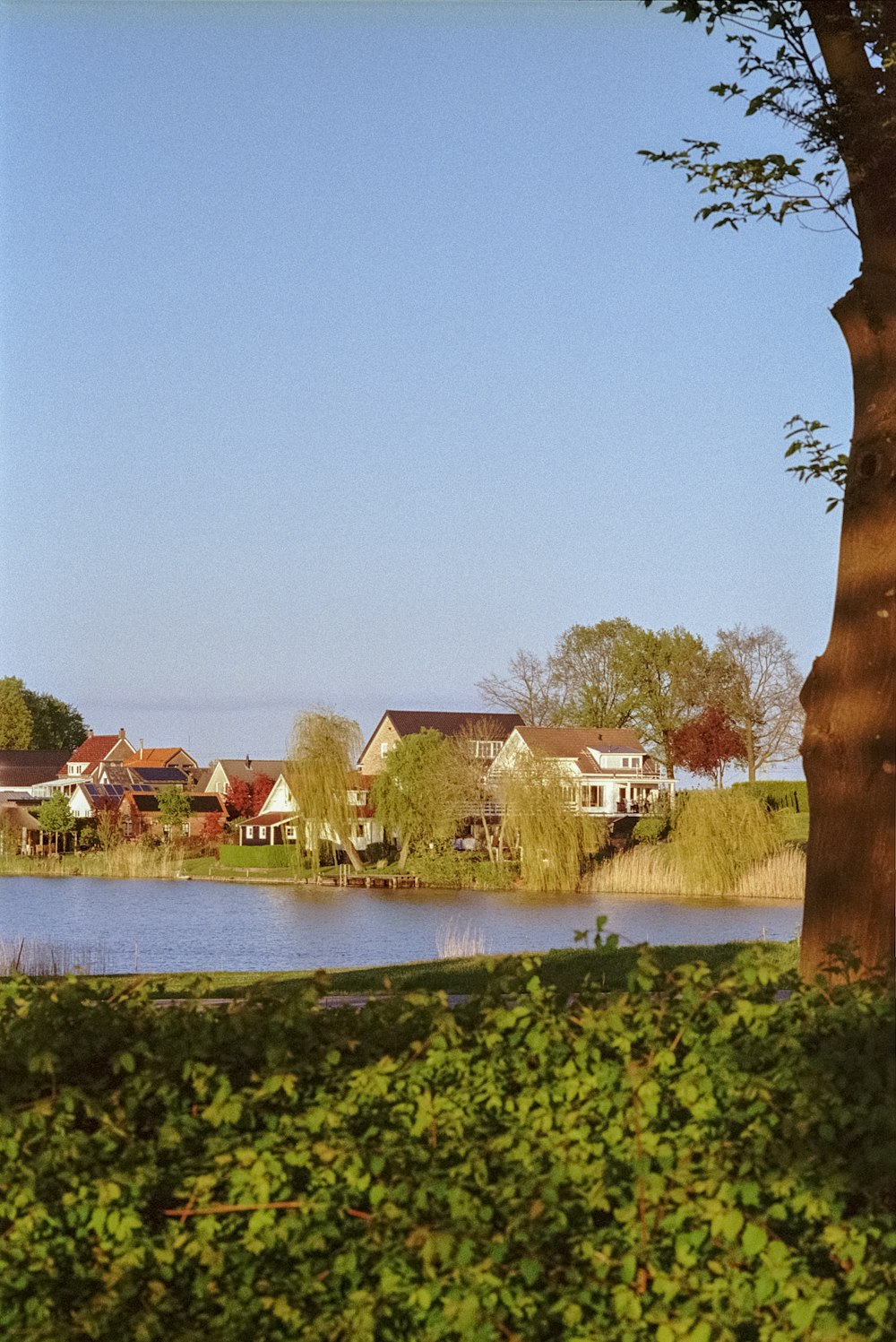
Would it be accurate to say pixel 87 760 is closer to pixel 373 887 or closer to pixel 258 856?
pixel 258 856

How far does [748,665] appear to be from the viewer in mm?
65000

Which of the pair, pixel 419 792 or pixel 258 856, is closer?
pixel 419 792

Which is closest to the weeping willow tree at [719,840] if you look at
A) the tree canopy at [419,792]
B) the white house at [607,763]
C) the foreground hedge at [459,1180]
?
the tree canopy at [419,792]

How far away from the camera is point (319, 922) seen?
3406 centimetres

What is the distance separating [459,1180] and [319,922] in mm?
30996

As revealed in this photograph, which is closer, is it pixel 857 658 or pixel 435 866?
pixel 857 658

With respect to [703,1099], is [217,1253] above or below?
below

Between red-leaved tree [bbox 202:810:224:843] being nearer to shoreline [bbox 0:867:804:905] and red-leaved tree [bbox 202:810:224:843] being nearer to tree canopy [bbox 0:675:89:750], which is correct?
shoreline [bbox 0:867:804:905]

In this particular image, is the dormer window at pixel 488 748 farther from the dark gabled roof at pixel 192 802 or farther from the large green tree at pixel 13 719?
the large green tree at pixel 13 719

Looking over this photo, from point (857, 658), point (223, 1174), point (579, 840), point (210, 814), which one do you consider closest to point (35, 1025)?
point (223, 1174)

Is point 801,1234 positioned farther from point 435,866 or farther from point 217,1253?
point 435,866

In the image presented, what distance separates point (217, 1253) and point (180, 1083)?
0.58 meters

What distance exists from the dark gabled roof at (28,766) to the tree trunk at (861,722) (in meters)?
83.3

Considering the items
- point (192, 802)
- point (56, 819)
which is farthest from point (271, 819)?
point (56, 819)
